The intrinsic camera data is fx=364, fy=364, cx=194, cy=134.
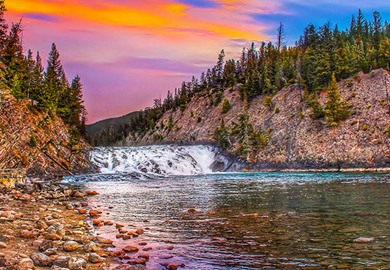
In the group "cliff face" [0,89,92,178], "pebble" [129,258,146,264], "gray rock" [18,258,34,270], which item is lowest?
"pebble" [129,258,146,264]

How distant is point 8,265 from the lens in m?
8.33

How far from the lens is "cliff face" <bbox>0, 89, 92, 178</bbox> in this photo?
4862 centimetres

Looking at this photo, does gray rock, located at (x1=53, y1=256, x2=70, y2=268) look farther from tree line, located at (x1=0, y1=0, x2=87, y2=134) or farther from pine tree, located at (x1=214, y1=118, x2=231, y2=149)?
pine tree, located at (x1=214, y1=118, x2=231, y2=149)

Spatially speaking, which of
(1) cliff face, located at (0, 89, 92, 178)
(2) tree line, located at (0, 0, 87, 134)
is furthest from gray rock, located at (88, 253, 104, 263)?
(2) tree line, located at (0, 0, 87, 134)

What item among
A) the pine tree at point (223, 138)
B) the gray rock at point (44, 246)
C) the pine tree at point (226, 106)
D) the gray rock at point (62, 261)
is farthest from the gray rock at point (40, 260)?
the pine tree at point (226, 106)

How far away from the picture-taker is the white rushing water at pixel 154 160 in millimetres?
69312

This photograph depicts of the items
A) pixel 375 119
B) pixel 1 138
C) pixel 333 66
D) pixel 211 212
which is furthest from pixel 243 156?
pixel 211 212

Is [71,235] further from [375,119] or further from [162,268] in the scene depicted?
[375,119]

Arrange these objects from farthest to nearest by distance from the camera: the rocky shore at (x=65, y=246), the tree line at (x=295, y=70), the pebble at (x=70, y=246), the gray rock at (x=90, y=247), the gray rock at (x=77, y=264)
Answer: the tree line at (x=295, y=70)
the gray rock at (x=90, y=247)
the pebble at (x=70, y=246)
the rocky shore at (x=65, y=246)
the gray rock at (x=77, y=264)

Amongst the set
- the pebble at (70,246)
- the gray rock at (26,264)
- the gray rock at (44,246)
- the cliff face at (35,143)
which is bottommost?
the pebble at (70,246)

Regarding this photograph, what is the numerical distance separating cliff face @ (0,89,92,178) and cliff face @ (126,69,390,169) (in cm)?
3641

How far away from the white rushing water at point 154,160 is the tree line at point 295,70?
2684 cm

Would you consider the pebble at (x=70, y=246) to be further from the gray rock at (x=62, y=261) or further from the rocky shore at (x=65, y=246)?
the gray rock at (x=62, y=261)

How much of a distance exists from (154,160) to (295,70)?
157 ft
